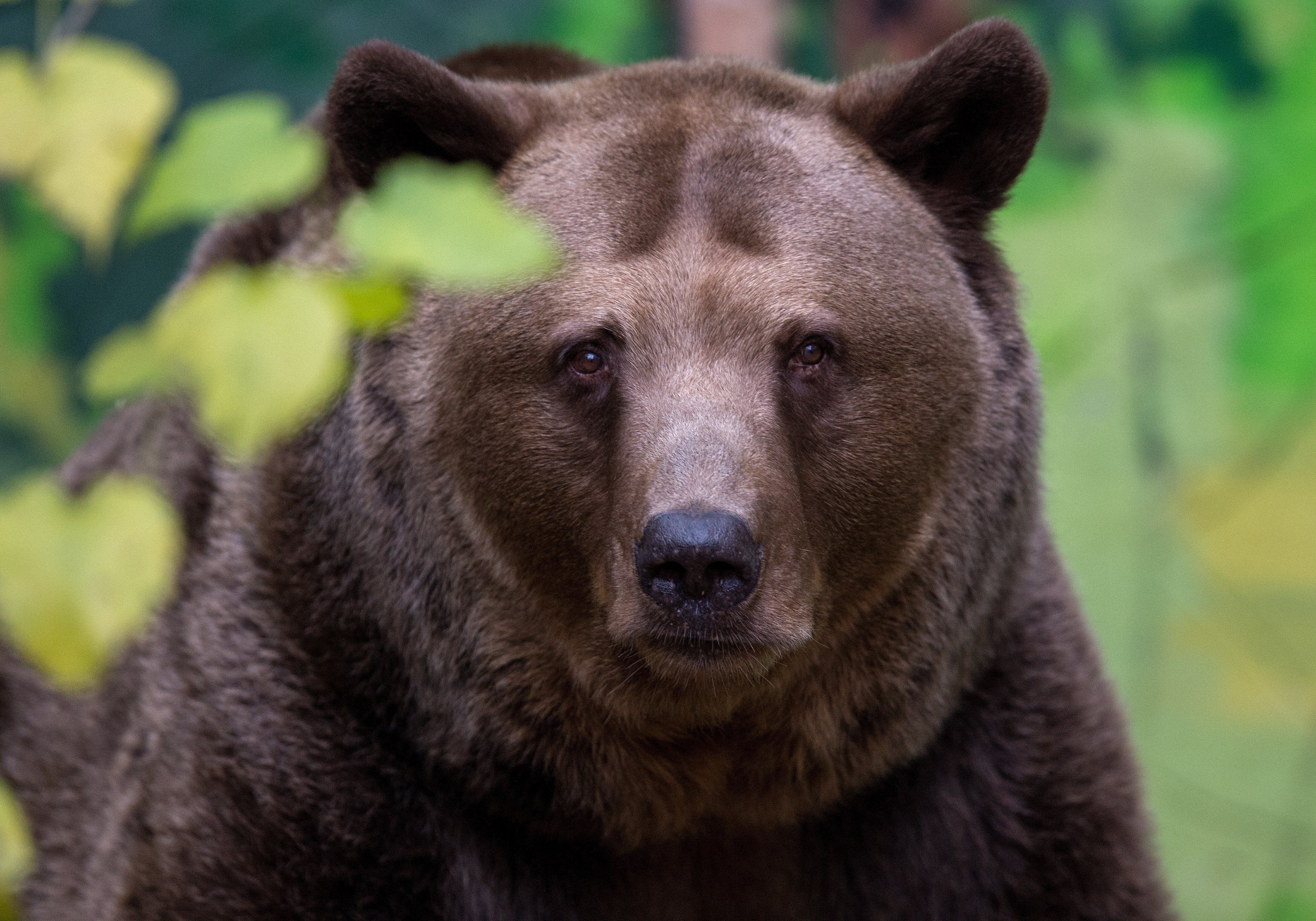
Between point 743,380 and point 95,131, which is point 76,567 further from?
point 743,380

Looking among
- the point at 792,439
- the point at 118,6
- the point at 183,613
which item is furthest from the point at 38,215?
the point at 792,439

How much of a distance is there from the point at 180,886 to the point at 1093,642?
301cm

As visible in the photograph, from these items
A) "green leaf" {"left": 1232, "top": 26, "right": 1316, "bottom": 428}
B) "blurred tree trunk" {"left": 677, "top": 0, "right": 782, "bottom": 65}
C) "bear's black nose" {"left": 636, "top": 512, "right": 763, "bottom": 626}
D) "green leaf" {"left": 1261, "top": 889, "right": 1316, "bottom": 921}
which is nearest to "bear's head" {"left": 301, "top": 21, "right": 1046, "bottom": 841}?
"bear's black nose" {"left": 636, "top": 512, "right": 763, "bottom": 626}

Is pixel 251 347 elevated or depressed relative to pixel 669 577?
elevated

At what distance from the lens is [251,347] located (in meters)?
1.41

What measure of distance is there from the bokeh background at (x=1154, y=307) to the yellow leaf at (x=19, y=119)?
322 inches

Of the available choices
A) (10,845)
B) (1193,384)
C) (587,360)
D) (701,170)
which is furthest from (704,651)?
(1193,384)

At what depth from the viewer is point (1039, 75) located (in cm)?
435

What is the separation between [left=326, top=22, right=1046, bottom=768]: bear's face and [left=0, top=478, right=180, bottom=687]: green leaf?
2174 mm

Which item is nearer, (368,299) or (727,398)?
(368,299)

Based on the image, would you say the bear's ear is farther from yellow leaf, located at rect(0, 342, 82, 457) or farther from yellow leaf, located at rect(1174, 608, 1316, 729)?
yellow leaf, located at rect(0, 342, 82, 457)

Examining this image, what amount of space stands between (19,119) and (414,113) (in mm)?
2826

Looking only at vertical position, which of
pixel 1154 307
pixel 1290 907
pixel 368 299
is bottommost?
pixel 1290 907

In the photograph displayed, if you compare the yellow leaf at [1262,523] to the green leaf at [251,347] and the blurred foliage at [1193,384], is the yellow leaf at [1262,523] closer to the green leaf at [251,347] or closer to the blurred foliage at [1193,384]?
the blurred foliage at [1193,384]
